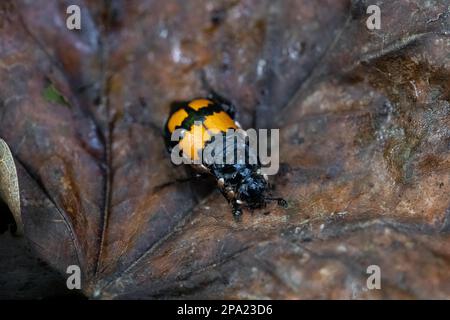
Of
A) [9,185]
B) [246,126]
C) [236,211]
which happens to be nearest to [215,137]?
[246,126]

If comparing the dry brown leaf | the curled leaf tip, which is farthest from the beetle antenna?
the curled leaf tip

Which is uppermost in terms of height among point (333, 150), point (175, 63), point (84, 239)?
point (175, 63)

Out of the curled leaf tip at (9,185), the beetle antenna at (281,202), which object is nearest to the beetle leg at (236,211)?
the beetle antenna at (281,202)

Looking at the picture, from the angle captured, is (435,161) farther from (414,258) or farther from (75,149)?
(75,149)

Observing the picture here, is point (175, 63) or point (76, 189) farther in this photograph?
point (175, 63)

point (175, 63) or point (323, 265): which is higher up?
point (175, 63)

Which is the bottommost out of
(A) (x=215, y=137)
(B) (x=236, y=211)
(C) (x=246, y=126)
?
(B) (x=236, y=211)

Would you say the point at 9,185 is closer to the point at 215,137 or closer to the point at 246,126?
the point at 215,137

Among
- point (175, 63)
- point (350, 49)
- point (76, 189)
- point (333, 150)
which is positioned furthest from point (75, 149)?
point (350, 49)

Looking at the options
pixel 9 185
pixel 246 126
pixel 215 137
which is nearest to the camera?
pixel 9 185
